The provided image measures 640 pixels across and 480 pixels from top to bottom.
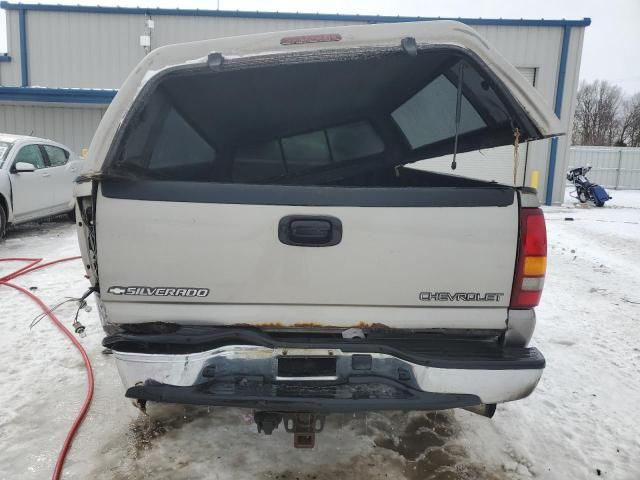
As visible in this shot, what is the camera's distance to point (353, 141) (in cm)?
449

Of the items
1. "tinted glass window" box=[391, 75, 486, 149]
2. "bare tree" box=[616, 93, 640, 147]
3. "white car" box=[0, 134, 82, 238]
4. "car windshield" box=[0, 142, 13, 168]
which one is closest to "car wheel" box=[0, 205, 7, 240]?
"white car" box=[0, 134, 82, 238]

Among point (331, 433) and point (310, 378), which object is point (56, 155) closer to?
point (331, 433)

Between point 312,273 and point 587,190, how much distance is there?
56.6 feet

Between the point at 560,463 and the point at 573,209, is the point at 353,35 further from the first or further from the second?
the point at 573,209

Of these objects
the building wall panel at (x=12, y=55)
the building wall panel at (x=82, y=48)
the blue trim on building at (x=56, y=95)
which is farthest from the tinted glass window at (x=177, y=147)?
the building wall panel at (x=12, y=55)

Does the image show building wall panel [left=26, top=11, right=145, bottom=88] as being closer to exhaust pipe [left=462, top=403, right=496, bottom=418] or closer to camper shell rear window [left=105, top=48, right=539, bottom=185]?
camper shell rear window [left=105, top=48, right=539, bottom=185]

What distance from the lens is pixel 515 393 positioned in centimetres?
216

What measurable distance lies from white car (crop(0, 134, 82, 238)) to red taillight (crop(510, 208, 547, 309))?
322 inches

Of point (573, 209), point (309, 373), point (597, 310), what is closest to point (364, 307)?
point (309, 373)

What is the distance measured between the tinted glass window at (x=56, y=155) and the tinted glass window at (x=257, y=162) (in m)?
6.42

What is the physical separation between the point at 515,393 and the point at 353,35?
1.82 metres

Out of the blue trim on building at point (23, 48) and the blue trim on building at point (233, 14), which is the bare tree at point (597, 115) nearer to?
the blue trim on building at point (233, 14)

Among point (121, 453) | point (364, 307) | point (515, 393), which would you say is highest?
point (364, 307)

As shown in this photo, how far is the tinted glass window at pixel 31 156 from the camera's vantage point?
8.22 meters
